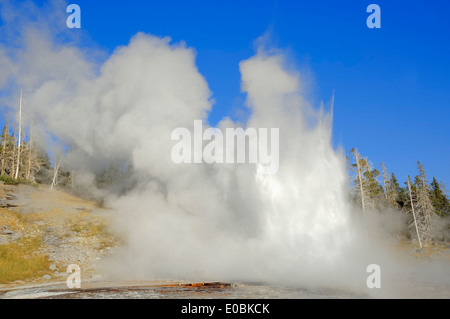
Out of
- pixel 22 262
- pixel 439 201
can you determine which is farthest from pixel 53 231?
pixel 439 201

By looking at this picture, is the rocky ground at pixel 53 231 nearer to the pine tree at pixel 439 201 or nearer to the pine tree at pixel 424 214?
the pine tree at pixel 424 214

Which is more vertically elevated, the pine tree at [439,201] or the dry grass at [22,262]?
the pine tree at [439,201]

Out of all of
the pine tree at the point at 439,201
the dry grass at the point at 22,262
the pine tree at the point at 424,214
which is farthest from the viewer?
the pine tree at the point at 439,201

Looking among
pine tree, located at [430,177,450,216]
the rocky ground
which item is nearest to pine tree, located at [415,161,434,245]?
pine tree, located at [430,177,450,216]

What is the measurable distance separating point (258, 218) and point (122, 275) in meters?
13.0

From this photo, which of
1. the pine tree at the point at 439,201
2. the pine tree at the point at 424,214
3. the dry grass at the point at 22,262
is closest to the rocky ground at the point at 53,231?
the dry grass at the point at 22,262

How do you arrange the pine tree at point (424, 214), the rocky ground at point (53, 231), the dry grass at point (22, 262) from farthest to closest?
the pine tree at point (424, 214)
the rocky ground at point (53, 231)
the dry grass at point (22, 262)

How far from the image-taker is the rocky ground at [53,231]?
93.7 ft

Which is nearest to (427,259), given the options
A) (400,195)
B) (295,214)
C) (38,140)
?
(295,214)

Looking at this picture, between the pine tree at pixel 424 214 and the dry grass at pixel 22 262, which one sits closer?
the dry grass at pixel 22 262

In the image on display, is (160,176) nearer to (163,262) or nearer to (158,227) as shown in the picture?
(158,227)

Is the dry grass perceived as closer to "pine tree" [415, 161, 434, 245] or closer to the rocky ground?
the rocky ground

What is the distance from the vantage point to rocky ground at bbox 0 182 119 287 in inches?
1125

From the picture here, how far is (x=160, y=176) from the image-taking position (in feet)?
138
